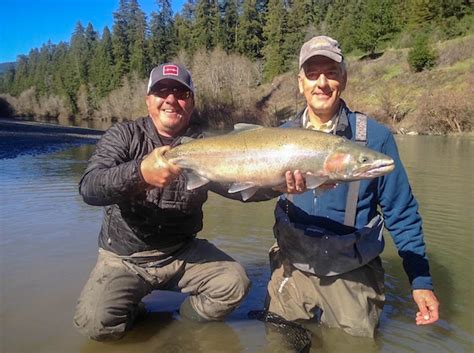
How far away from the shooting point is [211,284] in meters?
4.02

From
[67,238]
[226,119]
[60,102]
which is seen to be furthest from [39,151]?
[60,102]

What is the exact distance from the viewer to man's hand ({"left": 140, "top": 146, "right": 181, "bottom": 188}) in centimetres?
321

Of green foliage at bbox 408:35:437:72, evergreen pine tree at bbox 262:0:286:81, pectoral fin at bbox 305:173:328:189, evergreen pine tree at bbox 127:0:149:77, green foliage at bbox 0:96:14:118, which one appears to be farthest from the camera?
evergreen pine tree at bbox 127:0:149:77

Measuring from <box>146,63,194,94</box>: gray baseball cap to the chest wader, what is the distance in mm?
1414

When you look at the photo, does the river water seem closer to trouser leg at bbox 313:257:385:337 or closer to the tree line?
trouser leg at bbox 313:257:385:337

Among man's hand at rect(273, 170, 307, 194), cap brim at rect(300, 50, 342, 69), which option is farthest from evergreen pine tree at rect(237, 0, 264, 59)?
man's hand at rect(273, 170, 307, 194)

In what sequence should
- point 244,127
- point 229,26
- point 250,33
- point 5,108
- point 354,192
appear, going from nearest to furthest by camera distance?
point 244,127
point 354,192
point 5,108
point 250,33
point 229,26

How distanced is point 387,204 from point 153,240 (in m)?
1.92

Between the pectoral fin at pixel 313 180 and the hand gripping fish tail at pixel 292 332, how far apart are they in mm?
1190

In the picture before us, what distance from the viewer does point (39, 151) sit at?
1888 cm

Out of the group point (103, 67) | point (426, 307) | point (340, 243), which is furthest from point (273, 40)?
point (426, 307)

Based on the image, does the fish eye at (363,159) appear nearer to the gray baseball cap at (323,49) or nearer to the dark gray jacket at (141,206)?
the gray baseball cap at (323,49)

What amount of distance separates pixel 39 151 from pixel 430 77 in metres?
37.7

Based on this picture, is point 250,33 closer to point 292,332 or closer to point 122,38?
point 122,38
